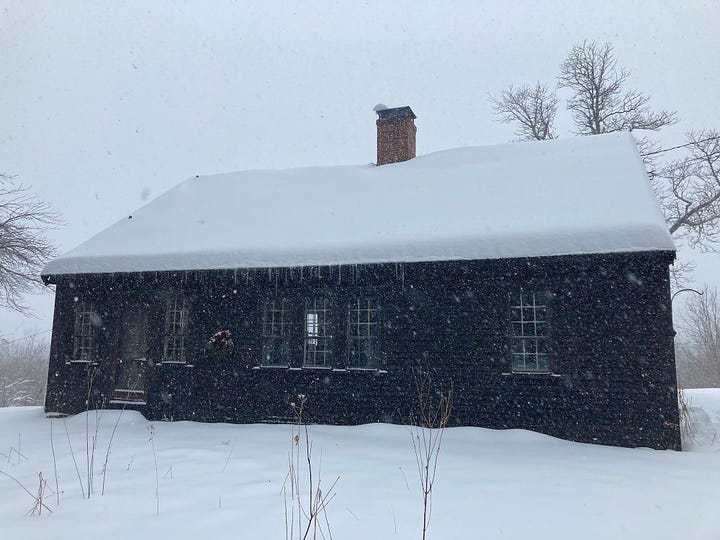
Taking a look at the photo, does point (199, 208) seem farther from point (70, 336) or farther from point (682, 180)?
point (682, 180)

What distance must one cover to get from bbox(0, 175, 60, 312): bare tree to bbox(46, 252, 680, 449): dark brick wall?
296 inches

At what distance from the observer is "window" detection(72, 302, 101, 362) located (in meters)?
10.9

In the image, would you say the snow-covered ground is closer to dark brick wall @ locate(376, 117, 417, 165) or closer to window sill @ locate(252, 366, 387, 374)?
window sill @ locate(252, 366, 387, 374)

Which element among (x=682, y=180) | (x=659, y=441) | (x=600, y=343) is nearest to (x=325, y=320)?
(x=600, y=343)

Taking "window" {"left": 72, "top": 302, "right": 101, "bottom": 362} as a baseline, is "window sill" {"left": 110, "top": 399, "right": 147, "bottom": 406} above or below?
below

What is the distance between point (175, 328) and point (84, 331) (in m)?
2.32

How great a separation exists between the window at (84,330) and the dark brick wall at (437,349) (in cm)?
16

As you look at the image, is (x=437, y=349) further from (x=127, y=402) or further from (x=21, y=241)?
(x=21, y=241)

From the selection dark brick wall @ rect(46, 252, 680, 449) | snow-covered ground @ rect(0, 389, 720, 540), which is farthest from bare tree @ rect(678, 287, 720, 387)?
snow-covered ground @ rect(0, 389, 720, 540)

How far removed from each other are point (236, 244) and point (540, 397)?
6312mm

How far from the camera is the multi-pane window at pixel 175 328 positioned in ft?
34.0

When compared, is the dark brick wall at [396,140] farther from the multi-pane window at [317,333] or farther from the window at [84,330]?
the window at [84,330]

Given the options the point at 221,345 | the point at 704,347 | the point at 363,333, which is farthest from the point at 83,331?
the point at 704,347

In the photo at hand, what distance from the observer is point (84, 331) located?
11.0 m
